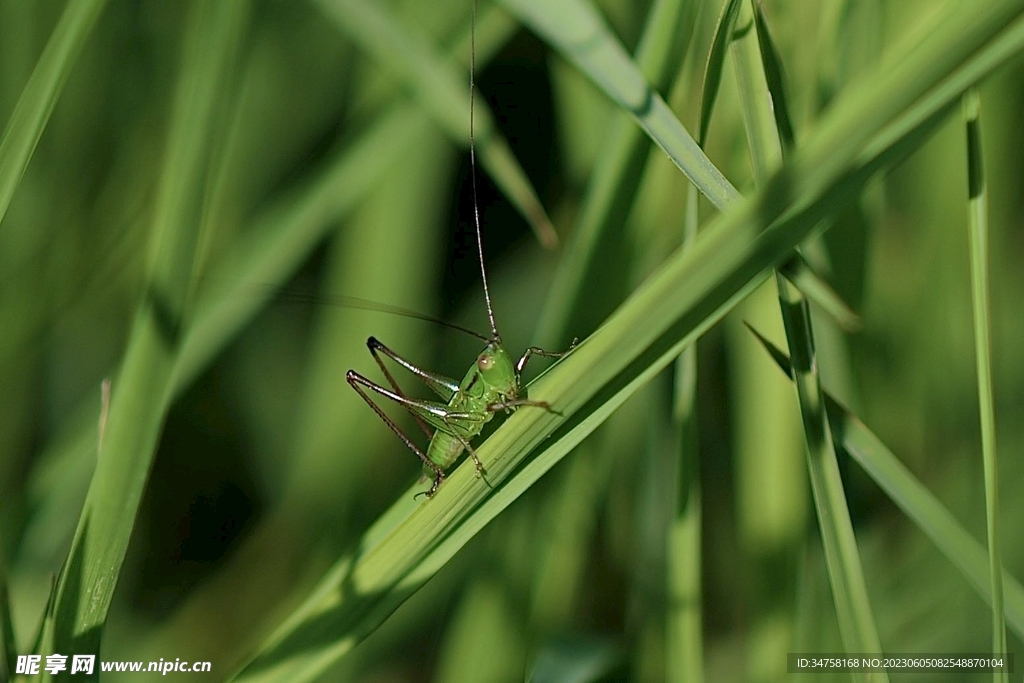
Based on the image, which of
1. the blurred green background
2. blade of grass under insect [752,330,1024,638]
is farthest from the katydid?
blade of grass under insect [752,330,1024,638]

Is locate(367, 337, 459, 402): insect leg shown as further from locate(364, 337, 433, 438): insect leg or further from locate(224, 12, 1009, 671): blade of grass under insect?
locate(224, 12, 1009, 671): blade of grass under insect

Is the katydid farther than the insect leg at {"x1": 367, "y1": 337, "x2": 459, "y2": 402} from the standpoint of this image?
No

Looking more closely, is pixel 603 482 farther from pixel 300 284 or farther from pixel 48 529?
pixel 48 529

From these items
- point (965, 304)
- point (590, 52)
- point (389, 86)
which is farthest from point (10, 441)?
point (965, 304)

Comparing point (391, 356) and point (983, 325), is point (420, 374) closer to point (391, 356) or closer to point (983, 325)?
point (391, 356)

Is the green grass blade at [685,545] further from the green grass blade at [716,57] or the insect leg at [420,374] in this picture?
the insect leg at [420,374]
